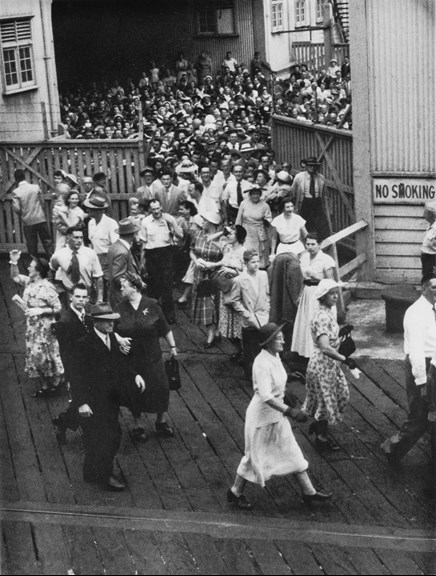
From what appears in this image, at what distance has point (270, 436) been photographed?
29.3 feet

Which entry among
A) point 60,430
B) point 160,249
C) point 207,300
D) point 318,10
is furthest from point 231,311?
point 318,10

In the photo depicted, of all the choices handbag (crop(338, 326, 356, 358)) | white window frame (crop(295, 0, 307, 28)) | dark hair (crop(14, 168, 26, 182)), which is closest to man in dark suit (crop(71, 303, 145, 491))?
handbag (crop(338, 326, 356, 358))

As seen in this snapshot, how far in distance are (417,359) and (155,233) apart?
5046 mm

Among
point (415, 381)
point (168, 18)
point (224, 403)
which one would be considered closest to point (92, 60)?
point (168, 18)

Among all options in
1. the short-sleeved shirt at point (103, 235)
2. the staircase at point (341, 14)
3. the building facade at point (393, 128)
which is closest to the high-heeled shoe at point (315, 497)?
the short-sleeved shirt at point (103, 235)

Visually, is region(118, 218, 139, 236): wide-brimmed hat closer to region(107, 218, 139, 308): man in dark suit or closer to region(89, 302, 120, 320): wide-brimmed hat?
region(107, 218, 139, 308): man in dark suit

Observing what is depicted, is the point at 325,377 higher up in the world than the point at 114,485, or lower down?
higher up

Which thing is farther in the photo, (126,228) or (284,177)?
(284,177)

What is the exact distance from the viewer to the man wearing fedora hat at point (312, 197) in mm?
15852

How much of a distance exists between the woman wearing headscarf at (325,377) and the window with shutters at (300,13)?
1150 inches

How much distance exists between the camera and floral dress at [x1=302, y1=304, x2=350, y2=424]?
10.0 metres

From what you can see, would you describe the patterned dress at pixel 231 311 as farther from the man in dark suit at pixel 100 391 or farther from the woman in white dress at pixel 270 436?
the woman in white dress at pixel 270 436

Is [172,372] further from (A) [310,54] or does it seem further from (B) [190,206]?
(A) [310,54]

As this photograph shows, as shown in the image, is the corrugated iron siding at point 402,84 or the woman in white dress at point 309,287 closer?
the woman in white dress at point 309,287
